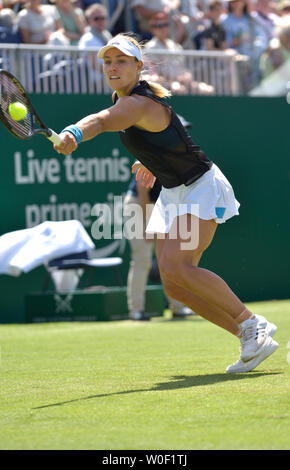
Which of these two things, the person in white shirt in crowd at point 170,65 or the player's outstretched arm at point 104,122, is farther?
the person in white shirt in crowd at point 170,65

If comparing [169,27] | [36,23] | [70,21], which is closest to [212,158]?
[169,27]

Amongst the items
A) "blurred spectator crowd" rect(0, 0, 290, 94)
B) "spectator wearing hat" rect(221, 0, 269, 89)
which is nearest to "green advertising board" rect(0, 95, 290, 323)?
"blurred spectator crowd" rect(0, 0, 290, 94)

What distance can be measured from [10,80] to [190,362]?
239cm

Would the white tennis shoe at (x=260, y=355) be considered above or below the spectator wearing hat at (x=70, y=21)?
below

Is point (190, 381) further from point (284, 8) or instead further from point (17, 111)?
A: point (284, 8)

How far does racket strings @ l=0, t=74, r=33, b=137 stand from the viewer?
16.8 ft

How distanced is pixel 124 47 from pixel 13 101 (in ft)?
2.47

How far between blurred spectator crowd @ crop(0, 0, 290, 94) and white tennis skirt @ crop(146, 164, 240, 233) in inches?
218

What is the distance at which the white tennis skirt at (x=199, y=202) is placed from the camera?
570cm

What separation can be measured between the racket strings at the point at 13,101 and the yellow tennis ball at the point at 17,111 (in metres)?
0.02

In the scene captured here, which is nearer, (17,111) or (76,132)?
(76,132)

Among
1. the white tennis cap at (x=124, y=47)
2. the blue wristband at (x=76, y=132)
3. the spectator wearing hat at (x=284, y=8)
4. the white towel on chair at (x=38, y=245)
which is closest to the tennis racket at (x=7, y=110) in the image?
the blue wristband at (x=76, y=132)

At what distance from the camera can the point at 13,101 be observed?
5359 mm

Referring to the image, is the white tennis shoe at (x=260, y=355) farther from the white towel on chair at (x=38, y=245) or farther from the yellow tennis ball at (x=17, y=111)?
the white towel on chair at (x=38, y=245)
